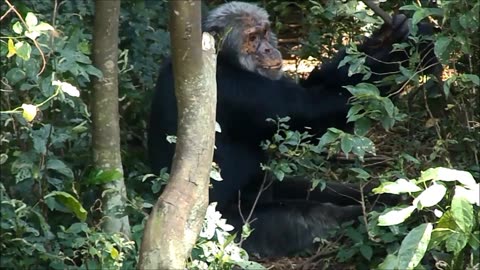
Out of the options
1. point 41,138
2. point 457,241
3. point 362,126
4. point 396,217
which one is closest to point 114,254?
point 41,138

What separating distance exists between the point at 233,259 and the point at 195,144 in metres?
0.89

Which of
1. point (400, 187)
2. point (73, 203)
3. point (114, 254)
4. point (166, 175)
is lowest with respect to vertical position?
point (114, 254)

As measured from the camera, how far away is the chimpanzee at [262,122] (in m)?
5.75

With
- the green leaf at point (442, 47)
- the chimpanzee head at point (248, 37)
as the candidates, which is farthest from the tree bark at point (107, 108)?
the green leaf at point (442, 47)

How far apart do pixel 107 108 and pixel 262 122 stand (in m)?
1.10

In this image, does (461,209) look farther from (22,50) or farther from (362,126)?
(22,50)

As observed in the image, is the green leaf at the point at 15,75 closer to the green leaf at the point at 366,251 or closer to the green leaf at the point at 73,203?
the green leaf at the point at 73,203

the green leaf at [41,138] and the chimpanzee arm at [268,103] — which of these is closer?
the green leaf at [41,138]

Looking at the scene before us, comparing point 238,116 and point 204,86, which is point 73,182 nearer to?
point 238,116

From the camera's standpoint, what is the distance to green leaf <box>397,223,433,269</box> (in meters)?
2.98

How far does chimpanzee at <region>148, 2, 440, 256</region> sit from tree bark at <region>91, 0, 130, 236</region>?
690 millimetres

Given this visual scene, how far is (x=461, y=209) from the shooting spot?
291 cm

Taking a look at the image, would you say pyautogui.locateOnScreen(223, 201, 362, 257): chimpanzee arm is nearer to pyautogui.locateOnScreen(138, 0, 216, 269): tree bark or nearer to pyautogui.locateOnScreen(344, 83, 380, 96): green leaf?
pyautogui.locateOnScreen(344, 83, 380, 96): green leaf

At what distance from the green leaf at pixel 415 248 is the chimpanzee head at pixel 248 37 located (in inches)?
118
